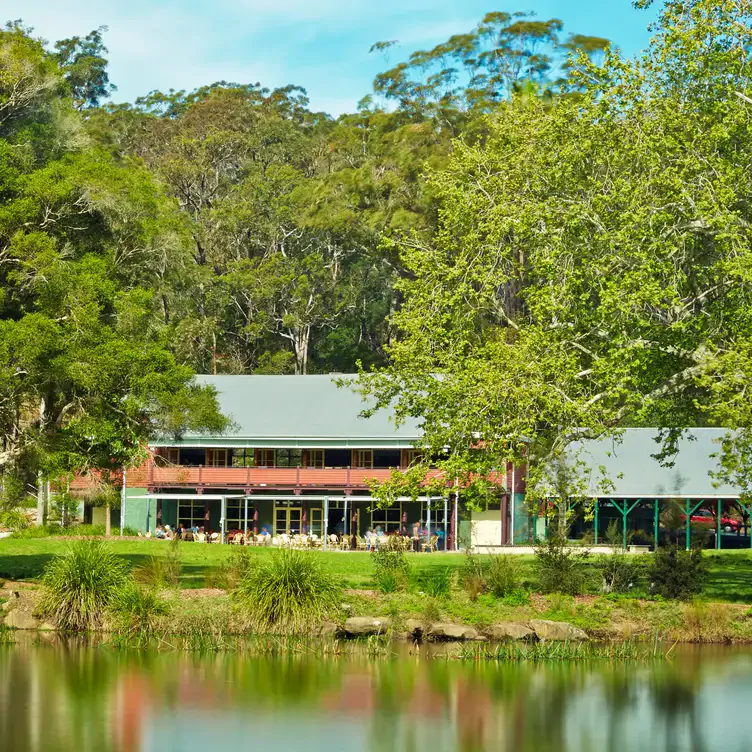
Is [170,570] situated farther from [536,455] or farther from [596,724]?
[596,724]

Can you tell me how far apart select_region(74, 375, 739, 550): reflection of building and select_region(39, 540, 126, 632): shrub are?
66.3 ft

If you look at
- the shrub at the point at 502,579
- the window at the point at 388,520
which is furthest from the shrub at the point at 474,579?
the window at the point at 388,520

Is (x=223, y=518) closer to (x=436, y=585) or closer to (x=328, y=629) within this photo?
(x=436, y=585)

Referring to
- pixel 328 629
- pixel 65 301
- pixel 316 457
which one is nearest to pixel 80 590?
pixel 328 629

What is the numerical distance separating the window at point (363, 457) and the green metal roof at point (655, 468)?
7511 millimetres

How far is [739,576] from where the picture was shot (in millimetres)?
30297

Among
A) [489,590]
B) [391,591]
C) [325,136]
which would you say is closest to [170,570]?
[391,591]

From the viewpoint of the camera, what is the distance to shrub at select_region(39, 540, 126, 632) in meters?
20.9

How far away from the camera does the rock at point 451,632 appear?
2078 centimetres

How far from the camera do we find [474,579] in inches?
945

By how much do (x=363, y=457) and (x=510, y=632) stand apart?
Answer: 80.2 feet

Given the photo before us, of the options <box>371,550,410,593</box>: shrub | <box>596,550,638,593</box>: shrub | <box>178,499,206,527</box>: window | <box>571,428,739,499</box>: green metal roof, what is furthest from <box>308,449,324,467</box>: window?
<box>596,550,638,593</box>: shrub

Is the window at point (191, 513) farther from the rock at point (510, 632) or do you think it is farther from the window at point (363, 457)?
the rock at point (510, 632)

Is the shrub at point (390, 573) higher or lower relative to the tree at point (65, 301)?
lower
